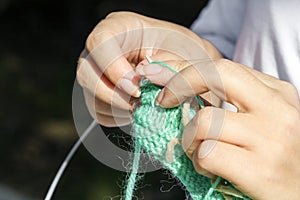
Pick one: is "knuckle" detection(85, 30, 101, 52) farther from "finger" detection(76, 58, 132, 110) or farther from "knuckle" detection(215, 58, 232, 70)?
"knuckle" detection(215, 58, 232, 70)

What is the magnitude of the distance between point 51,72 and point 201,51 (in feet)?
3.68

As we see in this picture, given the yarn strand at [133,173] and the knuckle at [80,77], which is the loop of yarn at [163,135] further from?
the knuckle at [80,77]

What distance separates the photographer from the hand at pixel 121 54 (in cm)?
70

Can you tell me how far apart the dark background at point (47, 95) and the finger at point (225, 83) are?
762 mm

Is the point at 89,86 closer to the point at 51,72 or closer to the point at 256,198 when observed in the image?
the point at 256,198

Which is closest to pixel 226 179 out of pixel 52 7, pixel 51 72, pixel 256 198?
pixel 256 198

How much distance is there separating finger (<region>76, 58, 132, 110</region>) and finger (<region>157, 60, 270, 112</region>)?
0.11 metres

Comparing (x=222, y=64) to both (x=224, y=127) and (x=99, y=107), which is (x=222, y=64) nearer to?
(x=224, y=127)

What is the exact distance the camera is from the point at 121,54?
716 millimetres

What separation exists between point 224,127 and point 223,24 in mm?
412

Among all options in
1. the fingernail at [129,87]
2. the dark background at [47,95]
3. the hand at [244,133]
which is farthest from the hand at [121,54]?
the dark background at [47,95]

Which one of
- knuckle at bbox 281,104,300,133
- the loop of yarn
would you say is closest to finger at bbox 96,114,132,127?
the loop of yarn

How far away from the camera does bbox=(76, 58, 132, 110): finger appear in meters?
0.71

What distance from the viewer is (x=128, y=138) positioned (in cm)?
76
